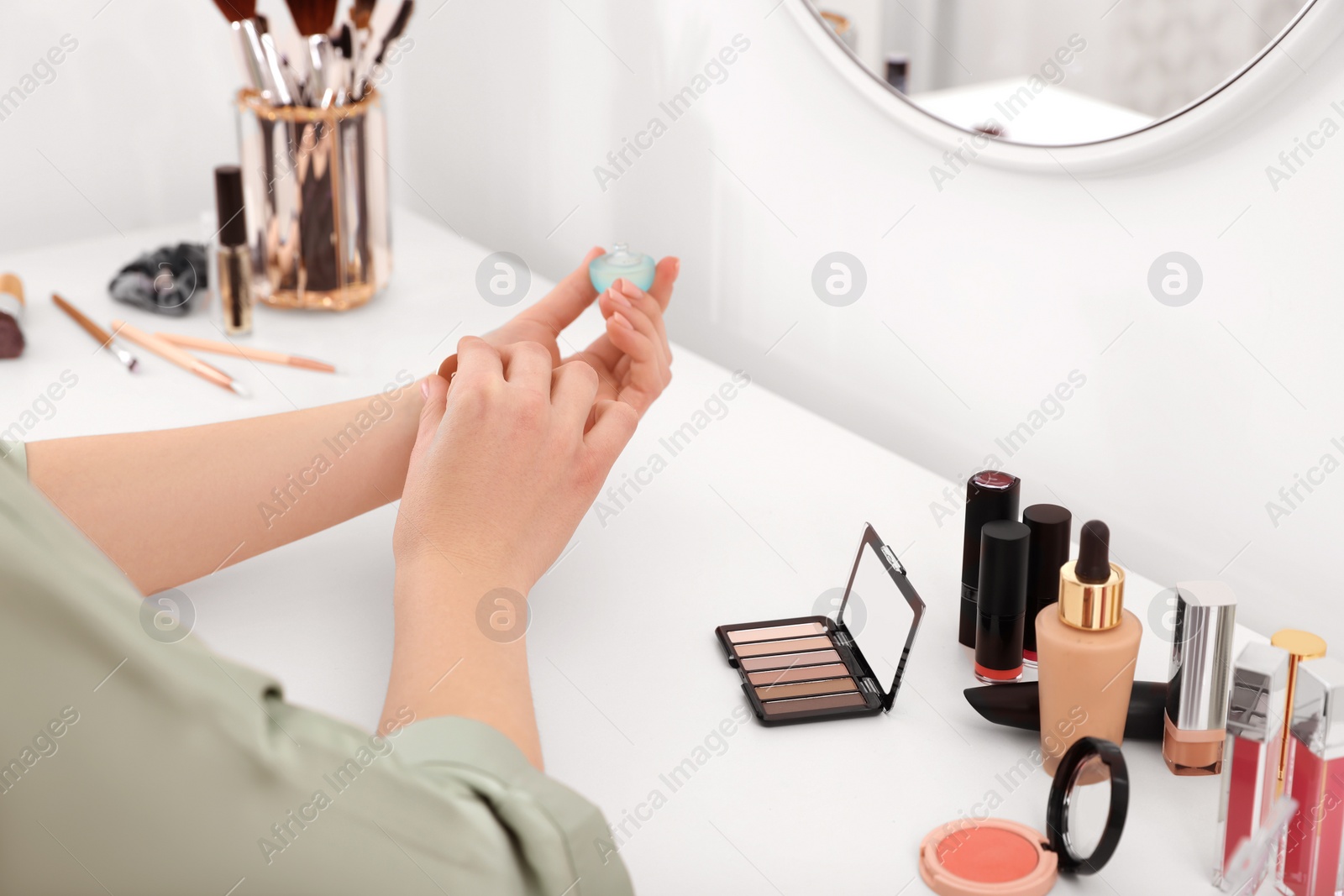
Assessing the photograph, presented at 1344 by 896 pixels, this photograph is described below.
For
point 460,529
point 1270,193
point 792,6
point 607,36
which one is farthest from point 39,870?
point 607,36

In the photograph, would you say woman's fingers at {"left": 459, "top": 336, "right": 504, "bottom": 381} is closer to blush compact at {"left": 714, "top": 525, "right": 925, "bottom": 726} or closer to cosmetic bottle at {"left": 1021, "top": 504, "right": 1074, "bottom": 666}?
blush compact at {"left": 714, "top": 525, "right": 925, "bottom": 726}

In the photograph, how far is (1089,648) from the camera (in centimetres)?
55

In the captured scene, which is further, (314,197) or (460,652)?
(314,197)

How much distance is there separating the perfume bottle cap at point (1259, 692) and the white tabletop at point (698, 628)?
76 mm

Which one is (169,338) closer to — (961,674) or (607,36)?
(607,36)

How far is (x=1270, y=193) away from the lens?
67 cm

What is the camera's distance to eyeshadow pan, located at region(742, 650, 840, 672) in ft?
2.13

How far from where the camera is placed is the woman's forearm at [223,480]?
0.70 metres

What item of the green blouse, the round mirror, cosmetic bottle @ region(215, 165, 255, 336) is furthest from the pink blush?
cosmetic bottle @ region(215, 165, 255, 336)

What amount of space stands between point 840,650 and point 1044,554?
120 mm

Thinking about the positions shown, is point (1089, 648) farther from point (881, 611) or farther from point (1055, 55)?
point (1055, 55)

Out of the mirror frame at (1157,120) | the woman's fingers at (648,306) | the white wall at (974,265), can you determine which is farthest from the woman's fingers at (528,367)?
the mirror frame at (1157,120)

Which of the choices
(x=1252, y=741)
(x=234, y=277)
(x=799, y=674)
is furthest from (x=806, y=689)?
(x=234, y=277)

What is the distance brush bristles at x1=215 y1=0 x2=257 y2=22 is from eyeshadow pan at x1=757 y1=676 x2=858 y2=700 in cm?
76
